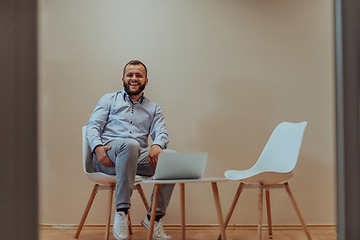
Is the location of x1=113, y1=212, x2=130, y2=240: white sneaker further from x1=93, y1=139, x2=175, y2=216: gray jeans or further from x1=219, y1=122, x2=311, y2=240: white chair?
x1=219, y1=122, x2=311, y2=240: white chair

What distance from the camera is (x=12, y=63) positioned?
1.14ft

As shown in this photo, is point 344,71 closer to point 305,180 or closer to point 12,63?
point 12,63

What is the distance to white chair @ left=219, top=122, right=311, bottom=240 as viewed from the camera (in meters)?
2.11

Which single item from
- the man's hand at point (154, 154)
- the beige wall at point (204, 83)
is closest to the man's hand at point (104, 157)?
the man's hand at point (154, 154)

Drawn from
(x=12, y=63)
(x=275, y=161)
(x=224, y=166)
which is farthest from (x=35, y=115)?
(x=224, y=166)

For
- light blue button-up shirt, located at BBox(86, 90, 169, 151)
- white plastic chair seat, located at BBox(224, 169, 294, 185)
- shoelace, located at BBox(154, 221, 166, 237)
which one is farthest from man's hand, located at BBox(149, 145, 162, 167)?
white plastic chair seat, located at BBox(224, 169, 294, 185)

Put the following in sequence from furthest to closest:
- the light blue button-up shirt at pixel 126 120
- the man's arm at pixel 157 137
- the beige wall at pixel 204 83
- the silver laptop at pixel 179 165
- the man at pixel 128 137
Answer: the beige wall at pixel 204 83 < the light blue button-up shirt at pixel 126 120 < the man's arm at pixel 157 137 < the man at pixel 128 137 < the silver laptop at pixel 179 165

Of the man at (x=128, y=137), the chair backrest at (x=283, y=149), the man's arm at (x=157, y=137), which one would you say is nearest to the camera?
the man at (x=128, y=137)

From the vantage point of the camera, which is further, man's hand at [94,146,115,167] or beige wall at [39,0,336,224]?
beige wall at [39,0,336,224]

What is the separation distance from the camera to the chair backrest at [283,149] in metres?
2.29

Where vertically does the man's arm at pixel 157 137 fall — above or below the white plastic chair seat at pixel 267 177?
above

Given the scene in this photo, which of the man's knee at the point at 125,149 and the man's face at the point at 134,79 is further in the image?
the man's face at the point at 134,79

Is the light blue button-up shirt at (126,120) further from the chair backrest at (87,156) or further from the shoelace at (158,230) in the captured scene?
the shoelace at (158,230)

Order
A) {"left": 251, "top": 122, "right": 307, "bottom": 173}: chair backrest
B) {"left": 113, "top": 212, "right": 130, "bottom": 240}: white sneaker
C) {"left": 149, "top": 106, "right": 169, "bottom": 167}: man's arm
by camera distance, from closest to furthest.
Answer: {"left": 113, "top": 212, "right": 130, "bottom": 240}: white sneaker, {"left": 251, "top": 122, "right": 307, "bottom": 173}: chair backrest, {"left": 149, "top": 106, "right": 169, "bottom": 167}: man's arm
